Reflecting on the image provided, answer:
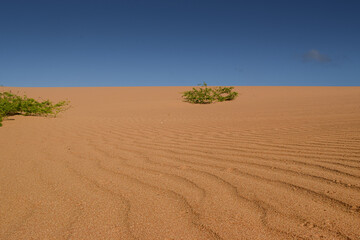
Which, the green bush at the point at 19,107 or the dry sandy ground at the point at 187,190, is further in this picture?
the green bush at the point at 19,107

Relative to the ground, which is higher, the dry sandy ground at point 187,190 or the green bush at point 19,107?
the green bush at point 19,107

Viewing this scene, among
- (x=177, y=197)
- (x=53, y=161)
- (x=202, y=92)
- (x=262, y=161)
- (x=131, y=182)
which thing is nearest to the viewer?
(x=177, y=197)

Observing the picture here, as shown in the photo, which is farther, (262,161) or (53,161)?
(53,161)

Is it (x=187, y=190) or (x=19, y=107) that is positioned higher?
(x=19, y=107)

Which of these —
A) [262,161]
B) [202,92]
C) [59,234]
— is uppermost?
[202,92]

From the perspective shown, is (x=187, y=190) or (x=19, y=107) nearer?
(x=187, y=190)

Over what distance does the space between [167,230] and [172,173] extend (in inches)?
35.4

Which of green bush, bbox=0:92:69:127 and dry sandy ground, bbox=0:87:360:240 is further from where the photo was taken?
green bush, bbox=0:92:69:127

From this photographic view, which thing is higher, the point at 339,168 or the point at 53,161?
the point at 339,168

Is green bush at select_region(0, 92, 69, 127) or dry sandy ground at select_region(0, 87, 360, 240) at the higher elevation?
green bush at select_region(0, 92, 69, 127)

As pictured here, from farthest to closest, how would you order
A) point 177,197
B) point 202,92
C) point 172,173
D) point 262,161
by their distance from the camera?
point 202,92, point 262,161, point 172,173, point 177,197

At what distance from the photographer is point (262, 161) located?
2.50 metres

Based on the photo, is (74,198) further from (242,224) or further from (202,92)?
(202,92)

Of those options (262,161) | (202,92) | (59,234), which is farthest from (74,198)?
(202,92)
